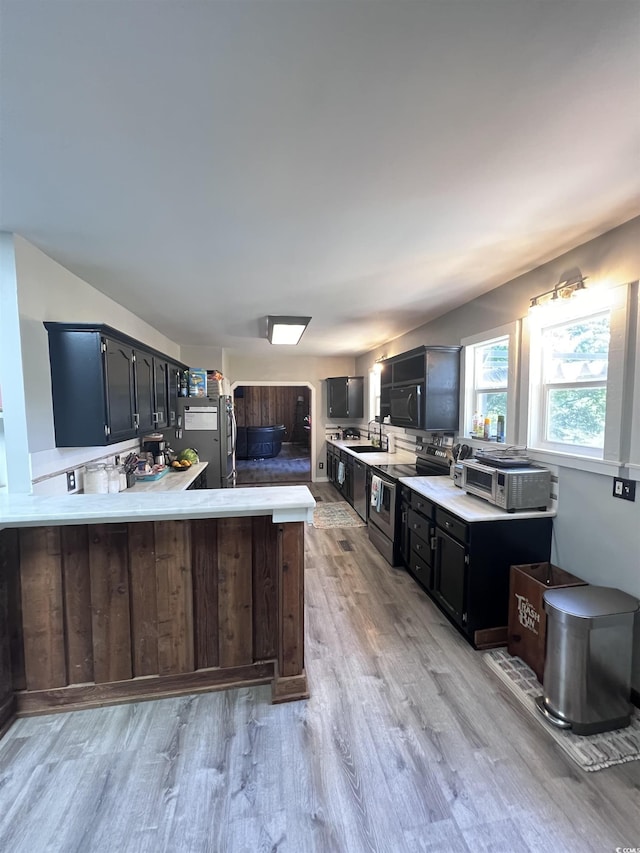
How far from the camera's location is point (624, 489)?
195 centimetres

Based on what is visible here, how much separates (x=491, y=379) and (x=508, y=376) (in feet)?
1.24

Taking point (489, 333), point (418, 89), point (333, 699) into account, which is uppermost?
point (418, 89)

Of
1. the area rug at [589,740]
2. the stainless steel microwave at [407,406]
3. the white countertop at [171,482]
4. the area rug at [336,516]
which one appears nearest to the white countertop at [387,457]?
the stainless steel microwave at [407,406]

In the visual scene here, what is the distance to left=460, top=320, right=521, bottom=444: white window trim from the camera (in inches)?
107

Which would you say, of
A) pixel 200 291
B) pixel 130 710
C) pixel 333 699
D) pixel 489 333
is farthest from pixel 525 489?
pixel 200 291

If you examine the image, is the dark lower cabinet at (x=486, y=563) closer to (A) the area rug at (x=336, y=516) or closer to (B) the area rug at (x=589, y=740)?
(B) the area rug at (x=589, y=740)

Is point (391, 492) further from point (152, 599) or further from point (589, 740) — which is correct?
point (152, 599)

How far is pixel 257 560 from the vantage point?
202cm

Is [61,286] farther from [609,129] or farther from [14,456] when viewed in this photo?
[609,129]

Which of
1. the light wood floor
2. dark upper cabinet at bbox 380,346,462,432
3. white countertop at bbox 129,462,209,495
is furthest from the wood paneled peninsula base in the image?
dark upper cabinet at bbox 380,346,462,432

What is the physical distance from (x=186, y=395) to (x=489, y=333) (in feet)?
11.7

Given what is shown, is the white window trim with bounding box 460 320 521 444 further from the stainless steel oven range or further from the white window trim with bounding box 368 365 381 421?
the white window trim with bounding box 368 365 381 421

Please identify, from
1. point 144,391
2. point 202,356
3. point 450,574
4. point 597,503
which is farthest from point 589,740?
point 202,356

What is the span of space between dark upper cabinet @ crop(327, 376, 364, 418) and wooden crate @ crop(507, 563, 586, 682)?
15.3ft
